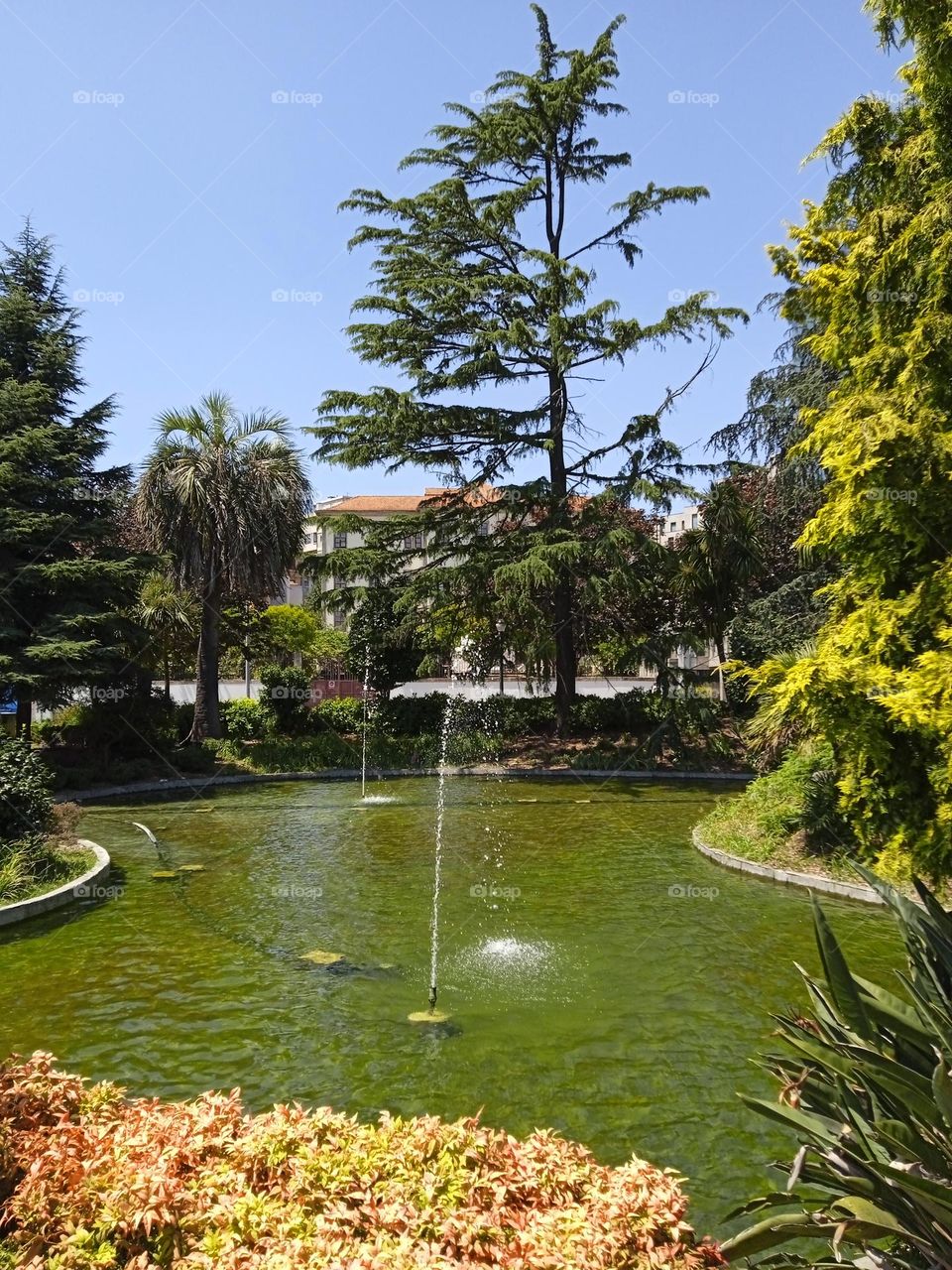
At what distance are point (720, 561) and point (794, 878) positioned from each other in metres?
14.1

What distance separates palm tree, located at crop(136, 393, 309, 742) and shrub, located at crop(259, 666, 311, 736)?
1.95 m

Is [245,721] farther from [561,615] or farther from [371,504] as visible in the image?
[371,504]

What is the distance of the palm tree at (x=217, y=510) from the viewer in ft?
72.7

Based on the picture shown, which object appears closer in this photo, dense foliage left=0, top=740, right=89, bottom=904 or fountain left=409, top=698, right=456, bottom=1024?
fountain left=409, top=698, right=456, bottom=1024

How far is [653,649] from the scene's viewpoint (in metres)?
24.2

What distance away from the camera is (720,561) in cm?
2402

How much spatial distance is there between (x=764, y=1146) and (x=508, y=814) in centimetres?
1130

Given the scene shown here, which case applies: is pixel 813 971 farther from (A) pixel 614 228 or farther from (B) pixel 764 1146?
(A) pixel 614 228

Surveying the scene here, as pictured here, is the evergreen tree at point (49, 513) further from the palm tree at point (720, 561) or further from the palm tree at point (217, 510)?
the palm tree at point (720, 561)

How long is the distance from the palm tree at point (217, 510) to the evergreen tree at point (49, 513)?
1465 millimetres

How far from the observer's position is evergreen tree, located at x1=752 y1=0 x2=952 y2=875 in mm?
6160

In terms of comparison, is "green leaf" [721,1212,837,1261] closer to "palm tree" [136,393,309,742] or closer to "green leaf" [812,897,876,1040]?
"green leaf" [812,897,876,1040]

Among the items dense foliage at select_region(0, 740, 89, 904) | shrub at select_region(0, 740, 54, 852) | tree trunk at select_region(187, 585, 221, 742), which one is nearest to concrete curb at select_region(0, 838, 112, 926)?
dense foliage at select_region(0, 740, 89, 904)

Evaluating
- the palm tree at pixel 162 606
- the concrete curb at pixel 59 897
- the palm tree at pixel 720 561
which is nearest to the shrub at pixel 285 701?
the palm tree at pixel 162 606
